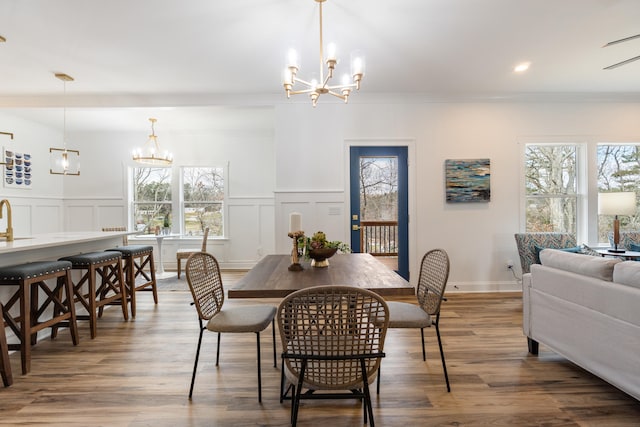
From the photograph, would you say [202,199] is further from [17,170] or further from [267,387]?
[267,387]

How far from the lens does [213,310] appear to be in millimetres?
2227

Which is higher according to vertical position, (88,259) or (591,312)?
(88,259)

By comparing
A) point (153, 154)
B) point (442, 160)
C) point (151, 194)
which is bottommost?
point (151, 194)

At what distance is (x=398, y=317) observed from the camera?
204cm

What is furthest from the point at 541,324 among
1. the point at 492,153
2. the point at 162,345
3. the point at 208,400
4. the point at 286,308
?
the point at 162,345

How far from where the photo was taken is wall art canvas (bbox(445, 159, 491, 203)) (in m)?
4.50

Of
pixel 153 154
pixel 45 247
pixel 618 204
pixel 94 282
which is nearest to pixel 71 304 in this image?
pixel 94 282

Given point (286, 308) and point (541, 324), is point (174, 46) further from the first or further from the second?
point (541, 324)

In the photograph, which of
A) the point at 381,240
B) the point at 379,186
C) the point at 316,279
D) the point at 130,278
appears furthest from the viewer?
the point at 381,240

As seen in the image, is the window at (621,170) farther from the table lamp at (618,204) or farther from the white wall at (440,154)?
the table lamp at (618,204)

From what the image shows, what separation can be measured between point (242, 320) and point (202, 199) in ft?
16.1

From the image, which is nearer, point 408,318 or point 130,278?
point 408,318

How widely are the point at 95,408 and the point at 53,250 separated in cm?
182

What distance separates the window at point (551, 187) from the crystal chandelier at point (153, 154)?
566cm
